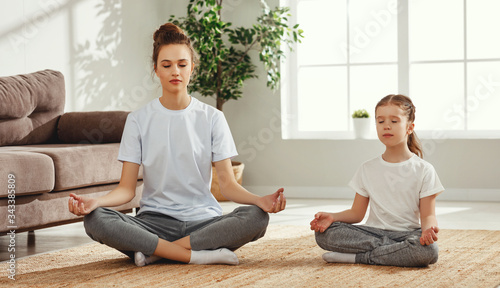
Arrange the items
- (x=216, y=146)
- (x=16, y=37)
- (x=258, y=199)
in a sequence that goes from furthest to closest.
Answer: (x=16, y=37) < (x=216, y=146) < (x=258, y=199)

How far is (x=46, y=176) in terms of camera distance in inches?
99.8

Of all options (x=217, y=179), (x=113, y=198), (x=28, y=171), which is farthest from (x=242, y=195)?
(x=217, y=179)

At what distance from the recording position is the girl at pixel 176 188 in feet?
6.86

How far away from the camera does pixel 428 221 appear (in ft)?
6.84

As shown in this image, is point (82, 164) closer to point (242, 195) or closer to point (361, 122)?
point (242, 195)

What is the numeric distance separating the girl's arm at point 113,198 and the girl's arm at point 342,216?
608 millimetres

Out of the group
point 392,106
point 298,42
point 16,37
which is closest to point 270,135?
point 298,42

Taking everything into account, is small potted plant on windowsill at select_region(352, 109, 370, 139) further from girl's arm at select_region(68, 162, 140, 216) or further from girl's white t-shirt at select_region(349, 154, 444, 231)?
girl's arm at select_region(68, 162, 140, 216)

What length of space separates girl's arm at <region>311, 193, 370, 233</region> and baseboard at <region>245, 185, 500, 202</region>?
7.62 feet

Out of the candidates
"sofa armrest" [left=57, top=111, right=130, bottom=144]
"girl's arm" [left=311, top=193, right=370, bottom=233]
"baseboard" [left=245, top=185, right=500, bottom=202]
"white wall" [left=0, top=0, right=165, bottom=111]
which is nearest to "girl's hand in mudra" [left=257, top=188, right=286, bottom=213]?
"girl's arm" [left=311, top=193, right=370, bottom=233]

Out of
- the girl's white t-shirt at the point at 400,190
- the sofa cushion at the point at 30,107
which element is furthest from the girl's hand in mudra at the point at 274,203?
the sofa cushion at the point at 30,107

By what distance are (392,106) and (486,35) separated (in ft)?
8.51

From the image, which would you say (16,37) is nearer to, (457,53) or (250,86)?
(250,86)

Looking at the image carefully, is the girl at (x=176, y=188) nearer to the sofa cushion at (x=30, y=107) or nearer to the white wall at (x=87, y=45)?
the sofa cushion at (x=30, y=107)
